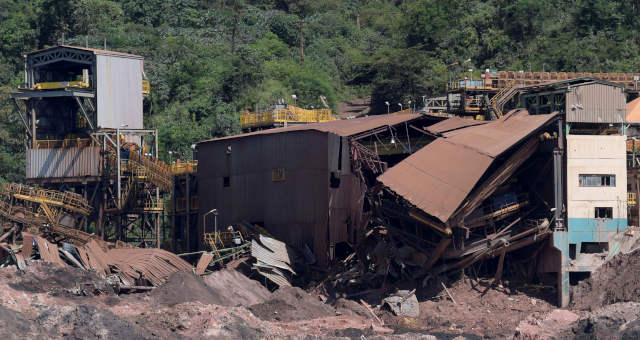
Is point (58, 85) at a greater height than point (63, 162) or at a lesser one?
greater

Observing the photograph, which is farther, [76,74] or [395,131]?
[76,74]

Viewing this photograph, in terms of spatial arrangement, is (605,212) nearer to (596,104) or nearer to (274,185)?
(596,104)

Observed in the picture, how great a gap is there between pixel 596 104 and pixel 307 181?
17.2m

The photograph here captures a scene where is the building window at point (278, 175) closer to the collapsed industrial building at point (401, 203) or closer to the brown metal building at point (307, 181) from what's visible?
the brown metal building at point (307, 181)

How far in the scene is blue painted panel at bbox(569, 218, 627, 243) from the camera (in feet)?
197

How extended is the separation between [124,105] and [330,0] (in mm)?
69356

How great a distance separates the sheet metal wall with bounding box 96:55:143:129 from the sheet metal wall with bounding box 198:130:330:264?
29.9 ft

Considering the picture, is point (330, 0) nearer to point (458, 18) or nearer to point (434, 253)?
point (458, 18)

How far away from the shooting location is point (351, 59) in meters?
125

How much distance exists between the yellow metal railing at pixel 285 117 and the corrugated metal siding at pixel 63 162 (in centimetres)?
1309

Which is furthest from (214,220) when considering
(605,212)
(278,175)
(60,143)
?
(605,212)

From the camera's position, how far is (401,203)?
2448 inches

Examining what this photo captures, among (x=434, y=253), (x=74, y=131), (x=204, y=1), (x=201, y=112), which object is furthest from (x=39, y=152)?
(x=204, y=1)

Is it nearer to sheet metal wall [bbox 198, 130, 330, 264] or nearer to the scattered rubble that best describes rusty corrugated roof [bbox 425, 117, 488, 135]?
sheet metal wall [bbox 198, 130, 330, 264]
